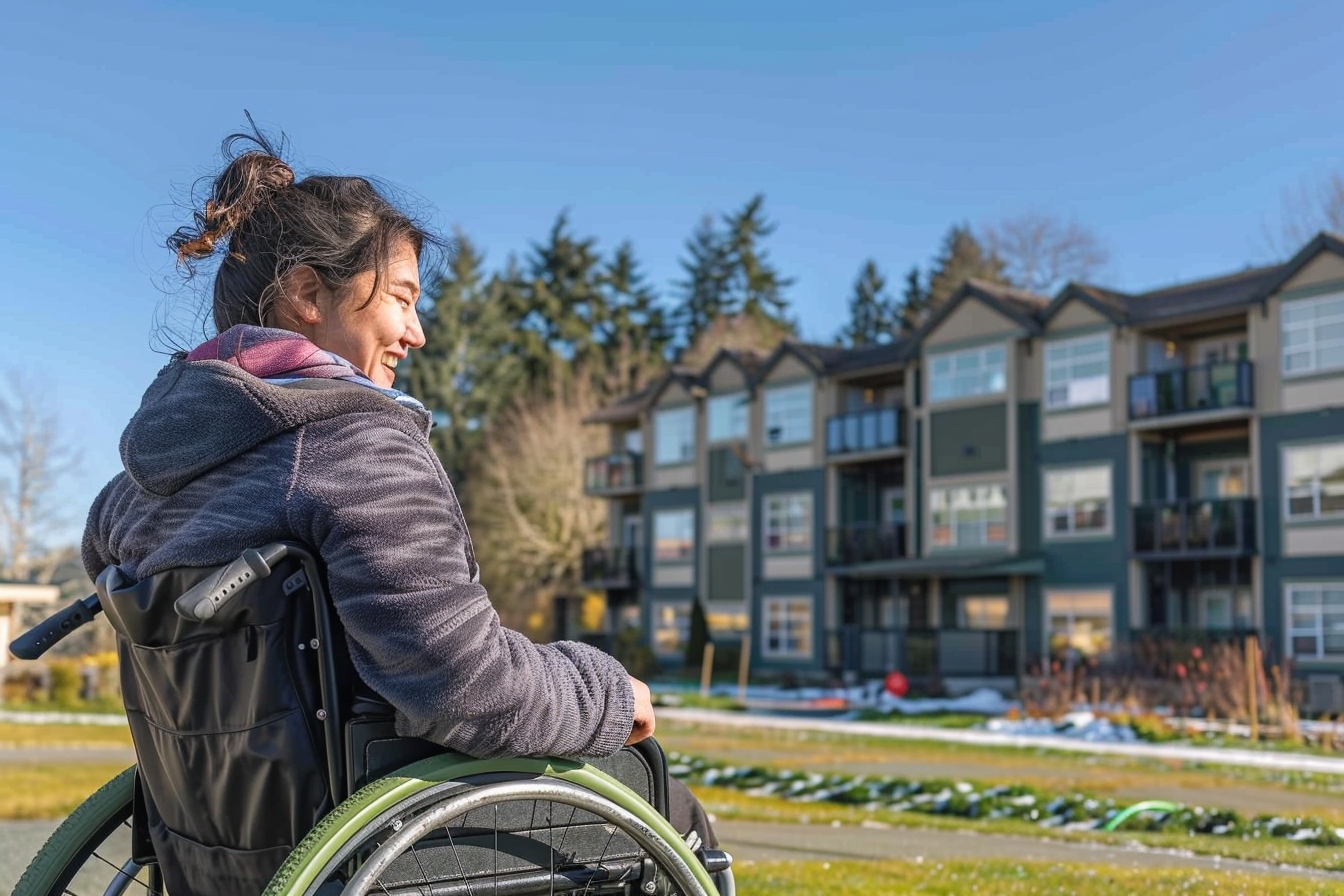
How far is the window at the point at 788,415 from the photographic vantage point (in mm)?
43812

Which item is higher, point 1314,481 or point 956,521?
point 1314,481

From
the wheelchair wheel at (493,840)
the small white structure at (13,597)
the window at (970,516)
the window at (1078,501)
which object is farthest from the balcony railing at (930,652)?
the wheelchair wheel at (493,840)

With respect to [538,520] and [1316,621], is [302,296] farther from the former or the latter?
[538,520]

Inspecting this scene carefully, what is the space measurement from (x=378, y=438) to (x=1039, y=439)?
35534mm

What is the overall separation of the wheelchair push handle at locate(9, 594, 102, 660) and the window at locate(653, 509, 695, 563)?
44.8 metres

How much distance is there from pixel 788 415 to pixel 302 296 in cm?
4172

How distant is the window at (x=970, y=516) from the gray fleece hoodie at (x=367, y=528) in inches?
1408

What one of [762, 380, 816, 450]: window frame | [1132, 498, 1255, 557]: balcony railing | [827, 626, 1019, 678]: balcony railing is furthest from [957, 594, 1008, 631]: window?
[762, 380, 816, 450]: window frame

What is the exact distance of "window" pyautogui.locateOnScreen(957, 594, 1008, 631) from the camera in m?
37.8

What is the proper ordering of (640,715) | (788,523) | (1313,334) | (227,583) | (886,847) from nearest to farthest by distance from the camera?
1. (227,583)
2. (640,715)
3. (886,847)
4. (1313,334)
5. (788,523)

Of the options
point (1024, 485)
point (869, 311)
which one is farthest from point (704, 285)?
point (1024, 485)

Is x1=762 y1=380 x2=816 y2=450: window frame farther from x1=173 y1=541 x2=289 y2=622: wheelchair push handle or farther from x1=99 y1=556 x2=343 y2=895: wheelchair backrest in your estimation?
x1=173 y1=541 x2=289 y2=622: wheelchair push handle

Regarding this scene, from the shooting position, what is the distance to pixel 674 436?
160 ft

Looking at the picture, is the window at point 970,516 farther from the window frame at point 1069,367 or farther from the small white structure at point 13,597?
the small white structure at point 13,597
